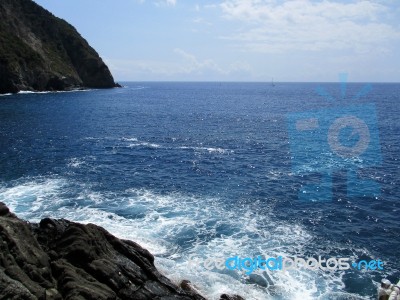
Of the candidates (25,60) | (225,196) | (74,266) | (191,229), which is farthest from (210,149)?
(25,60)

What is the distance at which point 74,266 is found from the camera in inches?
814

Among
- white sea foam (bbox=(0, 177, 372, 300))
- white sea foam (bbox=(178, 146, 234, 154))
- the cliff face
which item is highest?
the cliff face

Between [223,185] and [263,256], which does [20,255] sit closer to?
[263,256]

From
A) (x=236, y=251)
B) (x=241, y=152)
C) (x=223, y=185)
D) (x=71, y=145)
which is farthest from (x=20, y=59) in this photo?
(x=236, y=251)

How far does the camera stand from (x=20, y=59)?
154625mm

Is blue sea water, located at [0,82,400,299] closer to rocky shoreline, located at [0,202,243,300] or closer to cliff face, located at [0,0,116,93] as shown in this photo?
rocky shoreline, located at [0,202,243,300]

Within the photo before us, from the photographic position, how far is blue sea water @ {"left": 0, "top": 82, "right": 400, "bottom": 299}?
26.8 metres

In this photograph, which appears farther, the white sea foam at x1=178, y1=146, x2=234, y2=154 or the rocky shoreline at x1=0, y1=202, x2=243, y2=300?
the white sea foam at x1=178, y1=146, x2=234, y2=154

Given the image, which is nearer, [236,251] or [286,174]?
[236,251]

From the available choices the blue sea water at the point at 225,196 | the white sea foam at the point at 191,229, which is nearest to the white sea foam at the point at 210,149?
the blue sea water at the point at 225,196

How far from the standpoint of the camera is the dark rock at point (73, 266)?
17.3 m

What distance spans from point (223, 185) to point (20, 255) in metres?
28.9

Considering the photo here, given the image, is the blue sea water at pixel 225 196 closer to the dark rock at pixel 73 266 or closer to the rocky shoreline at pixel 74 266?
the rocky shoreline at pixel 74 266

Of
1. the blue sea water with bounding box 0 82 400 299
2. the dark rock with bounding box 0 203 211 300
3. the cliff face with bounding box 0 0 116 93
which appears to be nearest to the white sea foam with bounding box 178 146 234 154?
the blue sea water with bounding box 0 82 400 299
